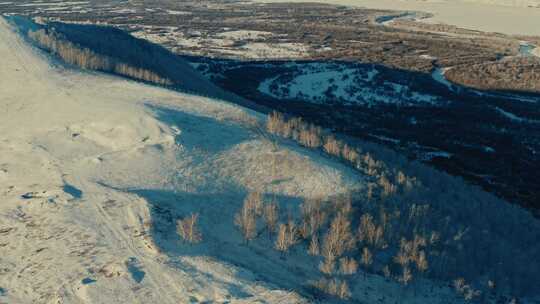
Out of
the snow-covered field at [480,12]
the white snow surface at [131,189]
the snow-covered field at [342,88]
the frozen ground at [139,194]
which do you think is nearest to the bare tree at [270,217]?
the frozen ground at [139,194]

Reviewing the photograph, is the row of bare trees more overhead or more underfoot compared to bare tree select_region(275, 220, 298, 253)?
more overhead

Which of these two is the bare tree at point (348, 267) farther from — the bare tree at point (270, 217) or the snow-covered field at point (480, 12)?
the snow-covered field at point (480, 12)

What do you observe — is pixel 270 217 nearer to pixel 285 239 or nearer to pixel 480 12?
pixel 285 239

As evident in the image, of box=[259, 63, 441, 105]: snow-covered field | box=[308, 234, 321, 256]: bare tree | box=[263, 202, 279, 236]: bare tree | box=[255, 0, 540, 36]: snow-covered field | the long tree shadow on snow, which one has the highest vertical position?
box=[255, 0, 540, 36]: snow-covered field

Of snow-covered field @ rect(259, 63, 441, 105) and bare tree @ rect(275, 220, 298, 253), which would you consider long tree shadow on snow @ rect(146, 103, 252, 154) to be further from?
snow-covered field @ rect(259, 63, 441, 105)

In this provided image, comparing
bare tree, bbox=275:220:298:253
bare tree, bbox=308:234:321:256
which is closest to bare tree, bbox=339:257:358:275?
bare tree, bbox=308:234:321:256

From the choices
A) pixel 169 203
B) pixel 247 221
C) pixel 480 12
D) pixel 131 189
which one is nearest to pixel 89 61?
pixel 131 189

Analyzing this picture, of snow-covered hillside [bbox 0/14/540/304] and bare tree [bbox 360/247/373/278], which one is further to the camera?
bare tree [bbox 360/247/373/278]
